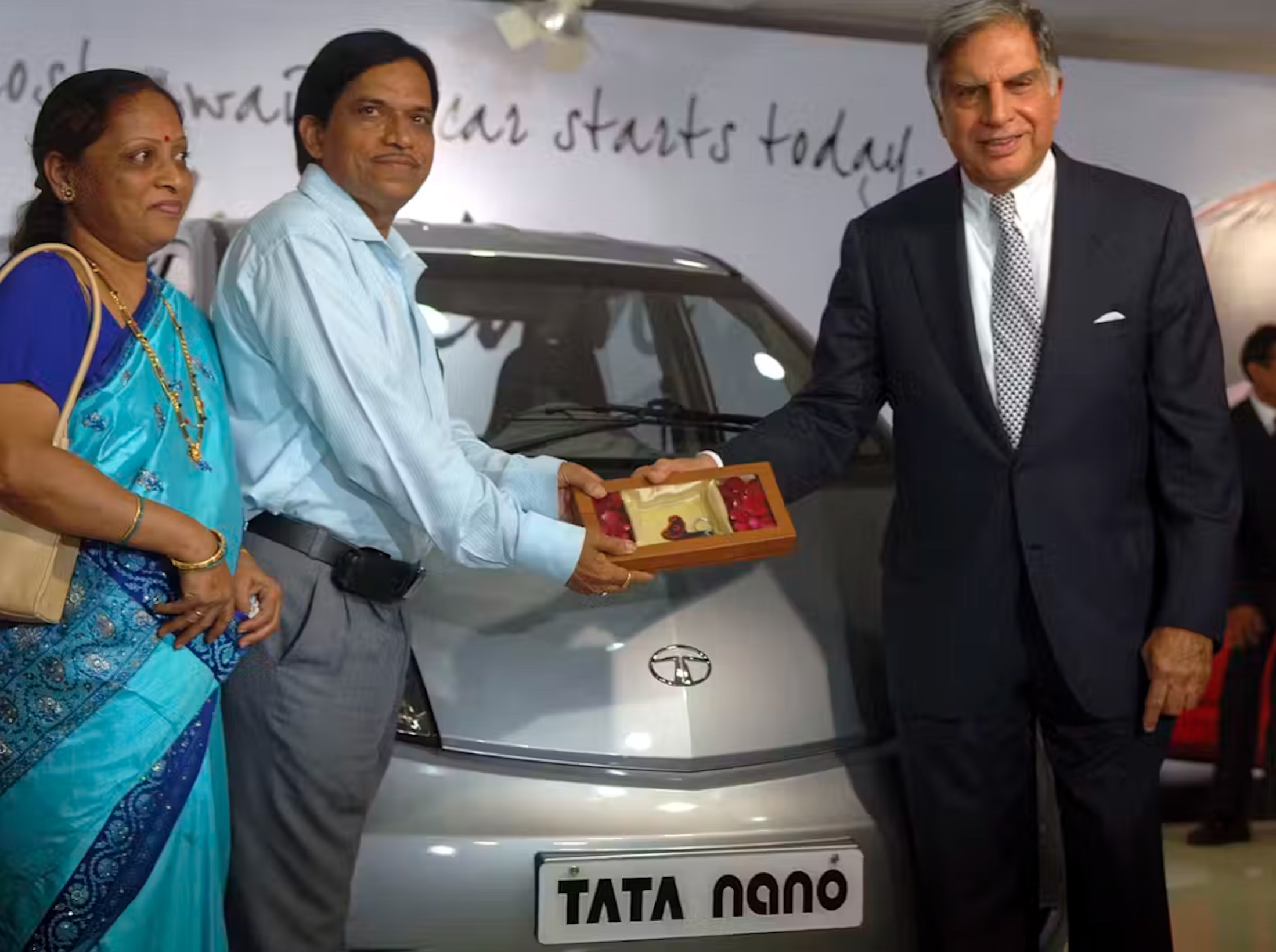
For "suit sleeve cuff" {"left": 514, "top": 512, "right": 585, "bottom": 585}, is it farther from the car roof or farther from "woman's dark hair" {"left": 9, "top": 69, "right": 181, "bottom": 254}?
the car roof

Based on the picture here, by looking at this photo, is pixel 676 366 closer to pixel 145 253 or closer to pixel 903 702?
pixel 903 702

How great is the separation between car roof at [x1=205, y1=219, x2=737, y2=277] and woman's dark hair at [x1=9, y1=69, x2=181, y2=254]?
954 millimetres

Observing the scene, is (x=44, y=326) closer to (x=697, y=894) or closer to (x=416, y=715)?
(x=416, y=715)

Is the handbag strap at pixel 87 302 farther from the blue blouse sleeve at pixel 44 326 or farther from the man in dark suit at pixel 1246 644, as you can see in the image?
the man in dark suit at pixel 1246 644

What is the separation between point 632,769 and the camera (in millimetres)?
1836

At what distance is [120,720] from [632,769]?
25.6 inches

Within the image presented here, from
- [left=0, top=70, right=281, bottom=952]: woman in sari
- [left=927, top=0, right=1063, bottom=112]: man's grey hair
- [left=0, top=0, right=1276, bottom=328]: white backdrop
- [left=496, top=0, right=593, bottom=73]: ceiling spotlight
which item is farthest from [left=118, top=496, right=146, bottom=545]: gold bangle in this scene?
[left=496, top=0, right=593, bottom=73]: ceiling spotlight

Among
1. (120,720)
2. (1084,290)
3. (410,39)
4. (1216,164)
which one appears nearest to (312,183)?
(120,720)

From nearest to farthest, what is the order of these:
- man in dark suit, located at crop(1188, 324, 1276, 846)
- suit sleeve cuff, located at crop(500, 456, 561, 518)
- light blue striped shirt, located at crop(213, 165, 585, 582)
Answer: light blue striped shirt, located at crop(213, 165, 585, 582)
suit sleeve cuff, located at crop(500, 456, 561, 518)
man in dark suit, located at crop(1188, 324, 1276, 846)

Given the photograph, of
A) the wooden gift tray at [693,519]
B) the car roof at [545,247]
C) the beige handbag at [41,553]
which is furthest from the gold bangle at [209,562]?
the car roof at [545,247]

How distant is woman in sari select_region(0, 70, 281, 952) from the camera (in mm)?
1482

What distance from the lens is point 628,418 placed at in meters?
2.42

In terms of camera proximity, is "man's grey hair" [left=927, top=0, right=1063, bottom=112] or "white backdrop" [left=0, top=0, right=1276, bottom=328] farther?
"white backdrop" [left=0, top=0, right=1276, bottom=328]

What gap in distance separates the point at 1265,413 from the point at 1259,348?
178mm
